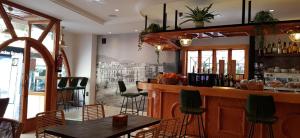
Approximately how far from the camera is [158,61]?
8445 millimetres

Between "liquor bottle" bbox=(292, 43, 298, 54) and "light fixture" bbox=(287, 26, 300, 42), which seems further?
"liquor bottle" bbox=(292, 43, 298, 54)

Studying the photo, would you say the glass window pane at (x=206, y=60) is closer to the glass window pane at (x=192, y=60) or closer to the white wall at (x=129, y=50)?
the glass window pane at (x=192, y=60)

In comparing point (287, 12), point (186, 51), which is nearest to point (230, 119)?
point (287, 12)

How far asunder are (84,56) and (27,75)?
3993 millimetres

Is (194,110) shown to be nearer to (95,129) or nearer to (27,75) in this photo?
(95,129)

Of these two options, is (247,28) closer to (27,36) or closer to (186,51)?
(186,51)

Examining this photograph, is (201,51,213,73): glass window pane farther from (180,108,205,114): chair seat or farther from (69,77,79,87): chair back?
(69,77,79,87): chair back

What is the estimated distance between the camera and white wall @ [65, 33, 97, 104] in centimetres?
949

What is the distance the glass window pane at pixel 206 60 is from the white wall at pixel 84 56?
4.22 m

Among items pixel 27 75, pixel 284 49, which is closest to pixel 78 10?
pixel 27 75

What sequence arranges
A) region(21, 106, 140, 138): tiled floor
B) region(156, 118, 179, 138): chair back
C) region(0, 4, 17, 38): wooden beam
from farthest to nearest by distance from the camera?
region(21, 106, 140, 138): tiled floor → region(0, 4, 17, 38): wooden beam → region(156, 118, 179, 138): chair back

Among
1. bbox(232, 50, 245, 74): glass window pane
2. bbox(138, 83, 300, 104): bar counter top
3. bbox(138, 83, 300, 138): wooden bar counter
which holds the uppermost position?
bbox(232, 50, 245, 74): glass window pane

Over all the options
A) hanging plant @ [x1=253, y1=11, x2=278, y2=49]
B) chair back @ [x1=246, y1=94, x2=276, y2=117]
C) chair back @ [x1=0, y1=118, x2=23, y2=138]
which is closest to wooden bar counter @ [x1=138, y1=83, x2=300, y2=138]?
chair back @ [x1=246, y1=94, x2=276, y2=117]

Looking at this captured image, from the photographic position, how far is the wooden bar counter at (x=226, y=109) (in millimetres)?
4031
